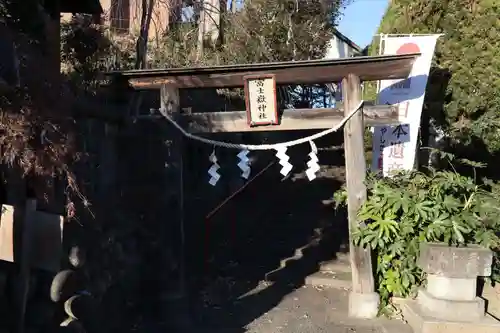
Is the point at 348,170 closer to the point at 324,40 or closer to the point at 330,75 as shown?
the point at 330,75

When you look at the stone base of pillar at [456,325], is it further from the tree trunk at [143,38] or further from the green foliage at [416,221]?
the tree trunk at [143,38]

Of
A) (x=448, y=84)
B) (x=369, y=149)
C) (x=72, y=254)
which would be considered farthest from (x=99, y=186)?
(x=369, y=149)

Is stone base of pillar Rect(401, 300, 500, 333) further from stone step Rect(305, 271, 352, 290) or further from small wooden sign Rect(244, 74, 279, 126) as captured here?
small wooden sign Rect(244, 74, 279, 126)

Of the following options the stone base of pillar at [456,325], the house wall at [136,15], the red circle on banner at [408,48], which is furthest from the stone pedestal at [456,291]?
the house wall at [136,15]

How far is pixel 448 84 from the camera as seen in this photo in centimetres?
1014

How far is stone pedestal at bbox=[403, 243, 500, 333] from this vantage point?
647cm

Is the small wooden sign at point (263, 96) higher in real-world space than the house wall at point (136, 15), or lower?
lower

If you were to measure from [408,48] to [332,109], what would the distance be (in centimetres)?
232

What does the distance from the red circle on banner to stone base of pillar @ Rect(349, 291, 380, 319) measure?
4066mm

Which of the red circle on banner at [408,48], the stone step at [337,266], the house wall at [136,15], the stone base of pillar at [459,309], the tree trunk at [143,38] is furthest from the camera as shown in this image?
the house wall at [136,15]

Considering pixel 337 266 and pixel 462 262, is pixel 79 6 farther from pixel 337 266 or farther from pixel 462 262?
pixel 337 266

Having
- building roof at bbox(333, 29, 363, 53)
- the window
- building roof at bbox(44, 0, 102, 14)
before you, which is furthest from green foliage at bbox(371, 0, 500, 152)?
building roof at bbox(333, 29, 363, 53)

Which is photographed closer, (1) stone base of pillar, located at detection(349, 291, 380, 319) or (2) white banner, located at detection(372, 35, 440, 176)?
(1) stone base of pillar, located at detection(349, 291, 380, 319)

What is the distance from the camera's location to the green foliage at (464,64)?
9711 millimetres
